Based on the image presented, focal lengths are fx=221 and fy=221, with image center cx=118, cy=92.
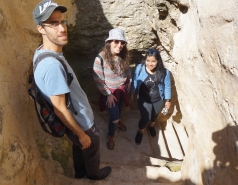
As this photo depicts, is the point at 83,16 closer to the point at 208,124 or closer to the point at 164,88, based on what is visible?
the point at 164,88

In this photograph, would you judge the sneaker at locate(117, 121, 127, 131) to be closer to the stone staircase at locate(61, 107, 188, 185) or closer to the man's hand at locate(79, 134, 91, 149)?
the stone staircase at locate(61, 107, 188, 185)

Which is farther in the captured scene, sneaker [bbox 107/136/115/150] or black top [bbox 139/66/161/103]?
sneaker [bbox 107/136/115/150]

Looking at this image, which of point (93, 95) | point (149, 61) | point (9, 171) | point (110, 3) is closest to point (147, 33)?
point (110, 3)

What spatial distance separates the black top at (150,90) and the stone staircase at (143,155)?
0.95 m

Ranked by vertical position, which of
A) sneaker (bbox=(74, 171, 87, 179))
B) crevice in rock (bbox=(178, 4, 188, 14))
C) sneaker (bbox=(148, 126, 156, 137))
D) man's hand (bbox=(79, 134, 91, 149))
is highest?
crevice in rock (bbox=(178, 4, 188, 14))

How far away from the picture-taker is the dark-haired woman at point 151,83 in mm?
2963

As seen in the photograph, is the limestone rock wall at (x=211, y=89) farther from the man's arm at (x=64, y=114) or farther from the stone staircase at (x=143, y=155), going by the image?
the man's arm at (x=64, y=114)

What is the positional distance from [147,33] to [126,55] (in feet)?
3.74

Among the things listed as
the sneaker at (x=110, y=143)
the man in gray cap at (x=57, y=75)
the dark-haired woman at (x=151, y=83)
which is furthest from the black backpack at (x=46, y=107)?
the sneaker at (x=110, y=143)

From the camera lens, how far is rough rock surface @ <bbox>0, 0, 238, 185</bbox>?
1.75m

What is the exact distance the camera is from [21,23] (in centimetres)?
262

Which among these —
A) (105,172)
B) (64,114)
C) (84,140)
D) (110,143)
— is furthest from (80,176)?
(64,114)

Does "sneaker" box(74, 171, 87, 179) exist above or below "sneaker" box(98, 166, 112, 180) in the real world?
above

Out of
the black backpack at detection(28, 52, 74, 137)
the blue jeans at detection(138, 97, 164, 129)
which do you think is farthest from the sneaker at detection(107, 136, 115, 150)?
the black backpack at detection(28, 52, 74, 137)
